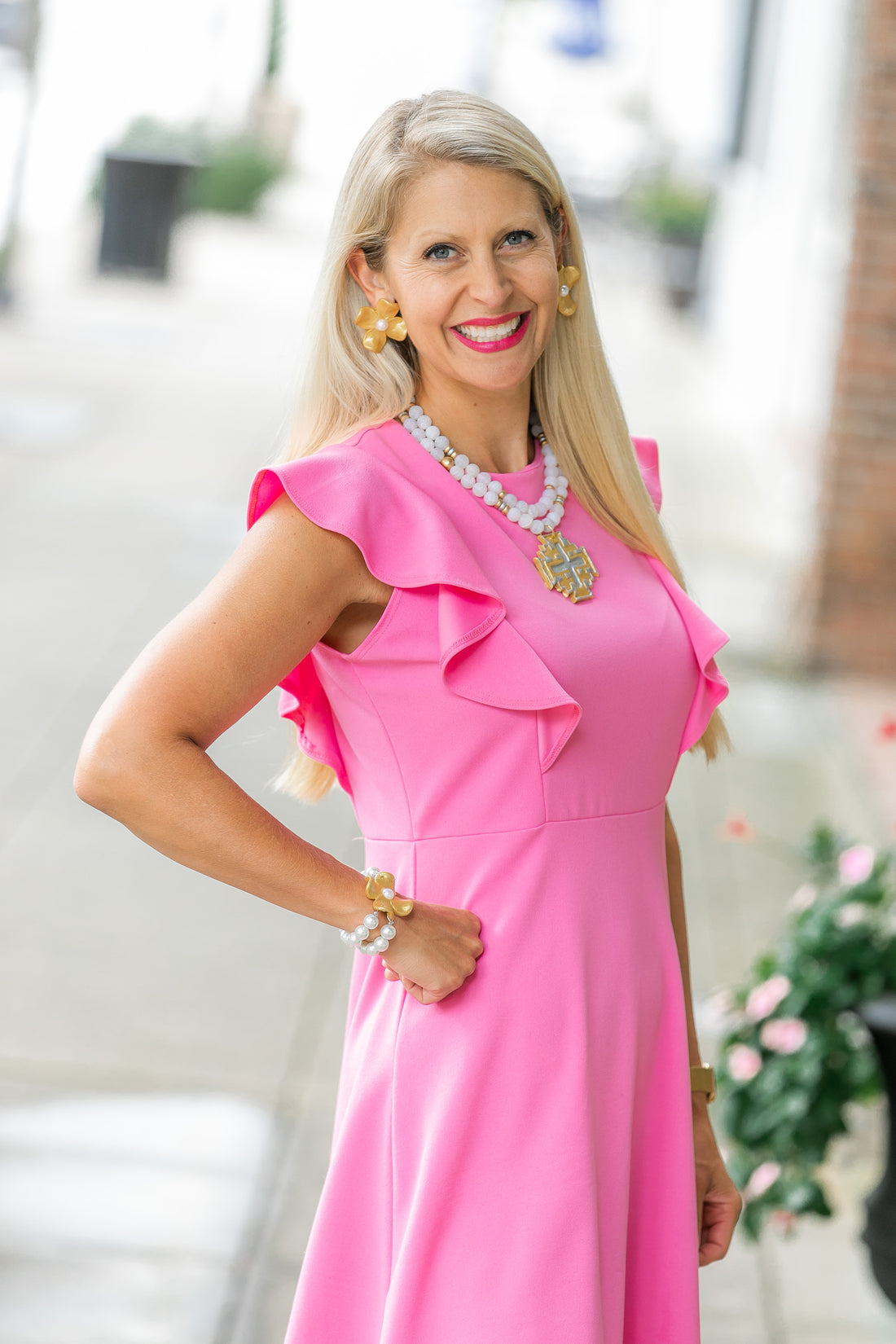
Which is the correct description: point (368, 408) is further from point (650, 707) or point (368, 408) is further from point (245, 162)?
point (245, 162)

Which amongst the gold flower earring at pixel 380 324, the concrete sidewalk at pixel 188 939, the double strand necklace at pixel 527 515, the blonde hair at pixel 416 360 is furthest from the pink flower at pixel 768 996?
the gold flower earring at pixel 380 324

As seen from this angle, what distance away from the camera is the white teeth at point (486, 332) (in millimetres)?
1727

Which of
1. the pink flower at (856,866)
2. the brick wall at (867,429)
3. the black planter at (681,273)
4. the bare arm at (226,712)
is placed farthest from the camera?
the black planter at (681,273)

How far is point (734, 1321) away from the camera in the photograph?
315cm

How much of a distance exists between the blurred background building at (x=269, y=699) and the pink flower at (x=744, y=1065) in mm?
451

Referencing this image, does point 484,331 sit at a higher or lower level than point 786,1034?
higher

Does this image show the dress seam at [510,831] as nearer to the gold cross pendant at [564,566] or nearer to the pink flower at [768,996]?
the gold cross pendant at [564,566]

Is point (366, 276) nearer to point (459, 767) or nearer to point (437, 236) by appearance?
point (437, 236)

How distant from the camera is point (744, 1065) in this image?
10.6 feet

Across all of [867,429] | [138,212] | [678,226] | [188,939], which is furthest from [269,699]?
[678,226]

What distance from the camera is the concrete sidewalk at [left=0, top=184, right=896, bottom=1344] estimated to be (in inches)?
126

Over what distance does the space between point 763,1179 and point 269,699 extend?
387 centimetres

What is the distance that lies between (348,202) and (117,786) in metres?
0.69

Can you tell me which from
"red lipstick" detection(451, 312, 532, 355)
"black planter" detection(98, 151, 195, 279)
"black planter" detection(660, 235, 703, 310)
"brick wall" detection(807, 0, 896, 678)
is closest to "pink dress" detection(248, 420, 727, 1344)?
"red lipstick" detection(451, 312, 532, 355)
